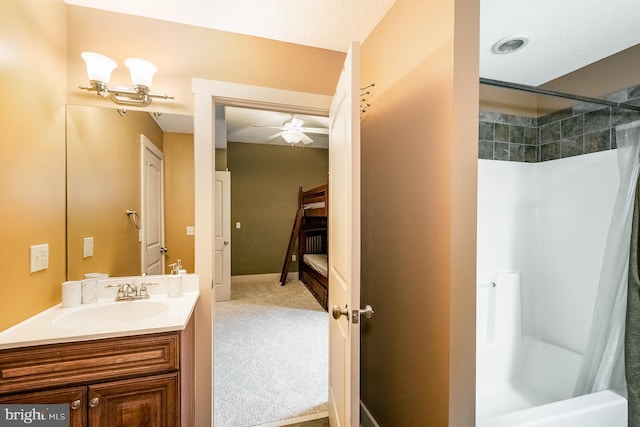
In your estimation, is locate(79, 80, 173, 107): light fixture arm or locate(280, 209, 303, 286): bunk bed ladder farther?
locate(280, 209, 303, 286): bunk bed ladder

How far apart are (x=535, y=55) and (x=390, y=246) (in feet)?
5.55

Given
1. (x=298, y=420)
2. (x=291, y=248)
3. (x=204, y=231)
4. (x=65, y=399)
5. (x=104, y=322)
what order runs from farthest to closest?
(x=291, y=248)
(x=298, y=420)
(x=204, y=231)
(x=104, y=322)
(x=65, y=399)

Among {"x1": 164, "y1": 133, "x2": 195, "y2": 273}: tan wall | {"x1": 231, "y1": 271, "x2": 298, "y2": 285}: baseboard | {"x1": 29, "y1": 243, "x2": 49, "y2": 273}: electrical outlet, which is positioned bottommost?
{"x1": 231, "y1": 271, "x2": 298, "y2": 285}: baseboard

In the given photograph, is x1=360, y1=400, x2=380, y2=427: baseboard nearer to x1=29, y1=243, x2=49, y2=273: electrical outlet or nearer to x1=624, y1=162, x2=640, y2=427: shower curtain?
x1=624, y1=162, x2=640, y2=427: shower curtain

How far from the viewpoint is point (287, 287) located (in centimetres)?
484

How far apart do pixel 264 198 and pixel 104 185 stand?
3.71m

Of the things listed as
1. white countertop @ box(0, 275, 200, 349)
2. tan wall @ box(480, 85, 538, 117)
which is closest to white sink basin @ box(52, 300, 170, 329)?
white countertop @ box(0, 275, 200, 349)

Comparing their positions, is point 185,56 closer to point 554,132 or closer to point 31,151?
point 31,151

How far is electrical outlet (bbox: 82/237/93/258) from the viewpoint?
4.75ft

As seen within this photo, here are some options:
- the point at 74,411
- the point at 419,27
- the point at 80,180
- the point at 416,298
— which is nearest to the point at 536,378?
the point at 416,298

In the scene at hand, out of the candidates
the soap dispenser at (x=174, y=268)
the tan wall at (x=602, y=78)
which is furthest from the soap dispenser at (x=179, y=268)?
the tan wall at (x=602, y=78)

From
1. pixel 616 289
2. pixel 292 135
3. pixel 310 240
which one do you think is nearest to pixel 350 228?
pixel 616 289

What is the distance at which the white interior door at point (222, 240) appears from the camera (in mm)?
4062

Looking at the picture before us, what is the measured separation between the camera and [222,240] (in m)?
4.17
